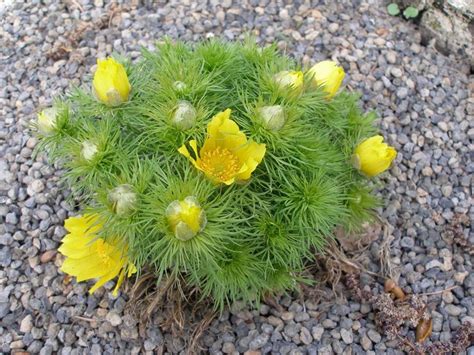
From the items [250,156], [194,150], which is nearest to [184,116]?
[194,150]

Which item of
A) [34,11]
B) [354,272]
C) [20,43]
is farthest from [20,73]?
[354,272]

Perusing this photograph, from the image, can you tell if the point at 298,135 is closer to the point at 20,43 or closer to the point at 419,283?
the point at 419,283

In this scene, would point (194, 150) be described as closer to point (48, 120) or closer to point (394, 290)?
point (48, 120)

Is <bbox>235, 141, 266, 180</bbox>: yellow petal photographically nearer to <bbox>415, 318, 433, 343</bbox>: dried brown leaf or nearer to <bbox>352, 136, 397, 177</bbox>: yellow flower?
<bbox>352, 136, 397, 177</bbox>: yellow flower

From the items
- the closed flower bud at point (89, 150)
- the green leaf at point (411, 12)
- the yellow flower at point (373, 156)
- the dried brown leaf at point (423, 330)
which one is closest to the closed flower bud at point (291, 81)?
the yellow flower at point (373, 156)

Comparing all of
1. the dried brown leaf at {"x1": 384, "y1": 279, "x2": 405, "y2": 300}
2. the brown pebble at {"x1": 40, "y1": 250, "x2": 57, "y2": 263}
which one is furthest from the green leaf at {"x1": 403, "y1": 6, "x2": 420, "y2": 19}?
the brown pebble at {"x1": 40, "y1": 250, "x2": 57, "y2": 263}

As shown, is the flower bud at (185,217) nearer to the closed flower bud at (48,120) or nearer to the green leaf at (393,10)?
the closed flower bud at (48,120)
